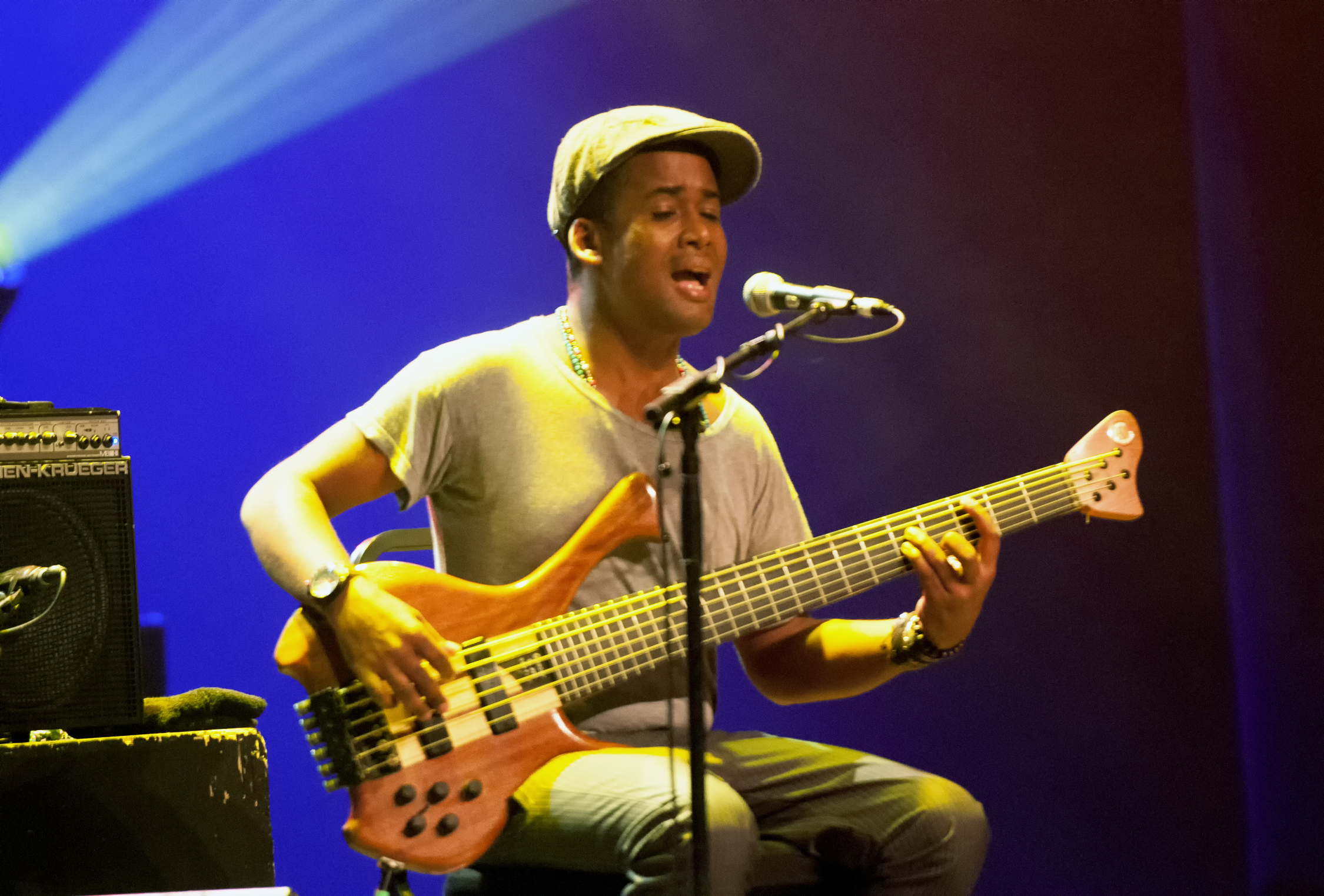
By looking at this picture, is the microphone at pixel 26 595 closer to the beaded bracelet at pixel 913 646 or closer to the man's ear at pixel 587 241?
the man's ear at pixel 587 241

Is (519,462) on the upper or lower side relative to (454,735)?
upper

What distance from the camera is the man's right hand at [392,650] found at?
1.69m

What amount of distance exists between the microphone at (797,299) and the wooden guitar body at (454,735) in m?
0.47

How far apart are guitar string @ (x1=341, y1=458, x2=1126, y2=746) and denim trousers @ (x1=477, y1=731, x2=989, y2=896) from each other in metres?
0.15

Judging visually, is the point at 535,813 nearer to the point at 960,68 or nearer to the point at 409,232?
the point at 409,232

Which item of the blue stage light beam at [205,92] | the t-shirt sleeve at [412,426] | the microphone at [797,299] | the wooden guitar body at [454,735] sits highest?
the blue stage light beam at [205,92]

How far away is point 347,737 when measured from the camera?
1679 mm

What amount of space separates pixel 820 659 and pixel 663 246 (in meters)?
0.80

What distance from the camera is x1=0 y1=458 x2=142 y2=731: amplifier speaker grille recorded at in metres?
2.09

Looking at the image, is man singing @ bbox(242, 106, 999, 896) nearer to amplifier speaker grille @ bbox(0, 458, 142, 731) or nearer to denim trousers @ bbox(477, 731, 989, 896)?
denim trousers @ bbox(477, 731, 989, 896)

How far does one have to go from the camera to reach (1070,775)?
312 centimetres

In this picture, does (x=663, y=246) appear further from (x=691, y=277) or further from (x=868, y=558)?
(x=868, y=558)

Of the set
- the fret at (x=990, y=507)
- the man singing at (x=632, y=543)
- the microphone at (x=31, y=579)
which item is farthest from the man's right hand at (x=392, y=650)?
the fret at (x=990, y=507)

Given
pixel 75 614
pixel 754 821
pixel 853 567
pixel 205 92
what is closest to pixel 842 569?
pixel 853 567
